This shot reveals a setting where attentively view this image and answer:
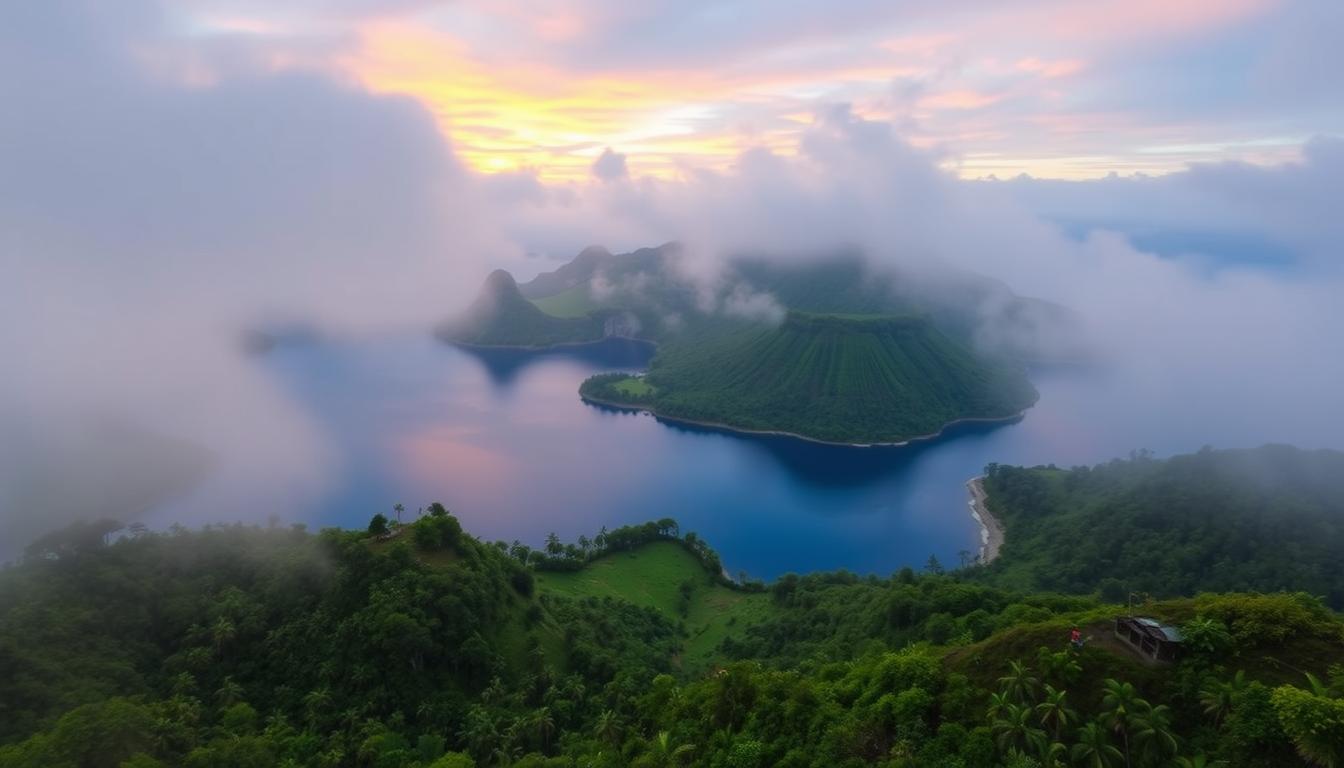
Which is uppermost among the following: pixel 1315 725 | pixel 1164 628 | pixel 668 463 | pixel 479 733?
pixel 1164 628

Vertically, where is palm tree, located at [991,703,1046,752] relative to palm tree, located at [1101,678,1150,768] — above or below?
below

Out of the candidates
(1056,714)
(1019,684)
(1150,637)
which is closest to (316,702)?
(1019,684)

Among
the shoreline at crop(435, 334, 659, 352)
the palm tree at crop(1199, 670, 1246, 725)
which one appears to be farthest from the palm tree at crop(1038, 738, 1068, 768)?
the shoreline at crop(435, 334, 659, 352)

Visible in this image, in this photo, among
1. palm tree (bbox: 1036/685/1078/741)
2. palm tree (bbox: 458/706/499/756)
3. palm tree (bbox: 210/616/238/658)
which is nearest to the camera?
palm tree (bbox: 1036/685/1078/741)

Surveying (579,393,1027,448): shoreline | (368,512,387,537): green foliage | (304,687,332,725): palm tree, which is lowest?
(579,393,1027,448): shoreline

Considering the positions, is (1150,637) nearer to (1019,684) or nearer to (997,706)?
(1019,684)

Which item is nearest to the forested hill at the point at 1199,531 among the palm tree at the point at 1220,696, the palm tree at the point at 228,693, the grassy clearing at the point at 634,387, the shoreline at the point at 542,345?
the palm tree at the point at 1220,696

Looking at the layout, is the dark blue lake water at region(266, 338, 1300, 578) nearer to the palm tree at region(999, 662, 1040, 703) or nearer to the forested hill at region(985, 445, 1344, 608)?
the forested hill at region(985, 445, 1344, 608)
